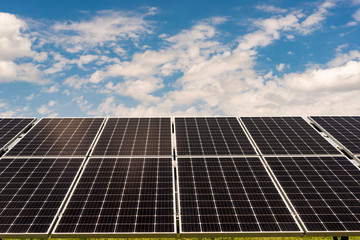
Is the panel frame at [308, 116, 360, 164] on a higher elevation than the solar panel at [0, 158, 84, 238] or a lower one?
higher

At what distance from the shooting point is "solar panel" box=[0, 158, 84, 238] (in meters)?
13.2

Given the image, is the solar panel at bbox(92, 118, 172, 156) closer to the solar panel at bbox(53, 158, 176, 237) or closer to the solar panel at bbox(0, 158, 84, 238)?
the solar panel at bbox(53, 158, 176, 237)

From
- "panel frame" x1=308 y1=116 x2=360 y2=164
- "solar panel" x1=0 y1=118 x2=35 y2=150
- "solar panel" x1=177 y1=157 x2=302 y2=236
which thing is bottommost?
"solar panel" x1=177 y1=157 x2=302 y2=236

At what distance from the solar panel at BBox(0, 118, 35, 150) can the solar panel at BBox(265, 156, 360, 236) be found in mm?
25702

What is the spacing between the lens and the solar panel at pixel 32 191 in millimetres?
13203

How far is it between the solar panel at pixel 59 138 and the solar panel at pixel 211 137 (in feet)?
30.9

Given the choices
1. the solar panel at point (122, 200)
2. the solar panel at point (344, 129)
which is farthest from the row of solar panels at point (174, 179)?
the solar panel at point (344, 129)

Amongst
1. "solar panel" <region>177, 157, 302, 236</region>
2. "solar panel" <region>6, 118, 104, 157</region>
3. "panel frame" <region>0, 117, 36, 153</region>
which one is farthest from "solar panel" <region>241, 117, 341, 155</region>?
"panel frame" <region>0, 117, 36, 153</region>

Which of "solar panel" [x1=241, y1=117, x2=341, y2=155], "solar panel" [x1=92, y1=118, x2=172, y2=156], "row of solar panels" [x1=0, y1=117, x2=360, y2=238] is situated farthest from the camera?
"solar panel" [x1=241, y1=117, x2=341, y2=155]

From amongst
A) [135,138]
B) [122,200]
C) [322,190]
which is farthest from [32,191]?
[322,190]

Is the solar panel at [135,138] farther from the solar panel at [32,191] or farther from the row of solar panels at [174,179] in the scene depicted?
the solar panel at [32,191]

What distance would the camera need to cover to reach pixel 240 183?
640 inches

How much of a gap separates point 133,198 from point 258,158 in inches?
460

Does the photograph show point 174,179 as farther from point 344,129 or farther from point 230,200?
point 344,129
